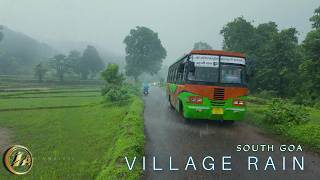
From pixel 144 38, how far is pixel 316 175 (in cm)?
7911

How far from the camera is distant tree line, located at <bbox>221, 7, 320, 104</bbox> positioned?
29.9 m

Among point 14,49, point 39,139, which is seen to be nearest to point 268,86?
point 39,139

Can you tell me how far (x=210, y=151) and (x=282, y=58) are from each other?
30281 millimetres

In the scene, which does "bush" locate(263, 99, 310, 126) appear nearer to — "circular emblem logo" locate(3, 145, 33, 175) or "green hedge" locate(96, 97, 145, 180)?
"green hedge" locate(96, 97, 145, 180)

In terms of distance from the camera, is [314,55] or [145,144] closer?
[145,144]

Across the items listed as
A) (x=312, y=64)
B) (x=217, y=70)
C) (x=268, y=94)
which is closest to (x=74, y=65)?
(x=268, y=94)

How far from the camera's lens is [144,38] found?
3346 inches

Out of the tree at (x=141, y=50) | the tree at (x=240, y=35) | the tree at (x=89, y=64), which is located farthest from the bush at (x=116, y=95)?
the tree at (x=89, y=64)

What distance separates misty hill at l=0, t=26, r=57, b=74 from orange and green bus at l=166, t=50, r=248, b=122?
82563 millimetres

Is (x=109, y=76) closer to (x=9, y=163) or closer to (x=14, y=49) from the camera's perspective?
(x=9, y=163)

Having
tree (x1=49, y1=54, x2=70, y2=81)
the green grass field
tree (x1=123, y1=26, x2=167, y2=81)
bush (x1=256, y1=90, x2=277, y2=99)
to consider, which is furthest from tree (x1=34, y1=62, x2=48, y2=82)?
bush (x1=256, y1=90, x2=277, y2=99)

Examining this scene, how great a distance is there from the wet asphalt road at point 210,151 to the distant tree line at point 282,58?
18.7 meters

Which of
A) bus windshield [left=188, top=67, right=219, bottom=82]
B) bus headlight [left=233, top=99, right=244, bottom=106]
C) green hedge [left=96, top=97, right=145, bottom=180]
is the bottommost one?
green hedge [left=96, top=97, right=145, bottom=180]

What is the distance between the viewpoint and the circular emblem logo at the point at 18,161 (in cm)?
984
